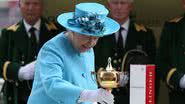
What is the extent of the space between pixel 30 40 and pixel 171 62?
91 centimetres

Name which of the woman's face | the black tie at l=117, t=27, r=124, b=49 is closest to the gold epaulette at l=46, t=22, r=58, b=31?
the black tie at l=117, t=27, r=124, b=49

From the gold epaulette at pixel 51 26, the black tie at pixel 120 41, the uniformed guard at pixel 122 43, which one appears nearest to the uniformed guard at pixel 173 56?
the uniformed guard at pixel 122 43

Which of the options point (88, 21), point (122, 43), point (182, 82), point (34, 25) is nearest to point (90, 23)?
point (88, 21)

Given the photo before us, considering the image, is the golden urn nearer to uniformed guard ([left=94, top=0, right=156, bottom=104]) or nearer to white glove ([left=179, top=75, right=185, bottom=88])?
white glove ([left=179, top=75, right=185, bottom=88])

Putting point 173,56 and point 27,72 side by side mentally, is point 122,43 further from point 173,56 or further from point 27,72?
point 27,72

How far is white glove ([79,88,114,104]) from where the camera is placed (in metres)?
2.02

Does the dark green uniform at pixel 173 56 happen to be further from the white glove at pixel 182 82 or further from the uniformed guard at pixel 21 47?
the uniformed guard at pixel 21 47

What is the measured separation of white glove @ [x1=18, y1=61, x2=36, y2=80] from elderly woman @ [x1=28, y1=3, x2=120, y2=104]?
3.83ft

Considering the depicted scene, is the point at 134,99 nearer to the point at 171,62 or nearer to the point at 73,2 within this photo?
the point at 171,62

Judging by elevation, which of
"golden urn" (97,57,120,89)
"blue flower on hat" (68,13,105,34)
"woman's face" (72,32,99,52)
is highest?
"blue flower on hat" (68,13,105,34)

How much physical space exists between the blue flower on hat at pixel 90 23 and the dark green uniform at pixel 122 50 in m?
1.39

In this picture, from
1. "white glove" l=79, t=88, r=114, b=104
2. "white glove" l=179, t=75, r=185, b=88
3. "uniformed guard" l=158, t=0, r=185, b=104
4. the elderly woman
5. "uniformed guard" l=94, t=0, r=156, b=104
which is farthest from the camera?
"uniformed guard" l=94, t=0, r=156, b=104

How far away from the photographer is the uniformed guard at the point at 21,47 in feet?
11.9

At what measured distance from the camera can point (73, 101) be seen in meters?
2.15
